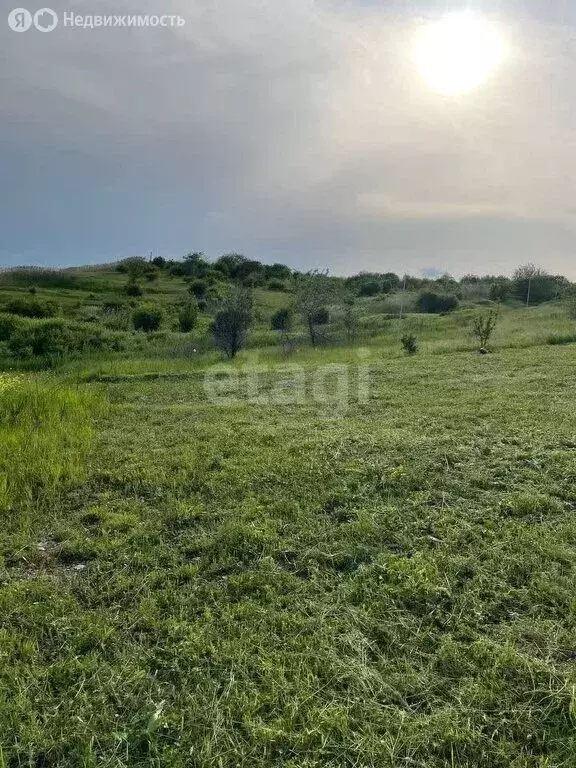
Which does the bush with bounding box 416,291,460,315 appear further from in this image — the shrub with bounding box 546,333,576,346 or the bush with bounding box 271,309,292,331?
the shrub with bounding box 546,333,576,346

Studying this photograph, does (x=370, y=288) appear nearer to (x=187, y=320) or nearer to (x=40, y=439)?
(x=187, y=320)

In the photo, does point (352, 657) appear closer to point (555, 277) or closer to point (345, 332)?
point (345, 332)

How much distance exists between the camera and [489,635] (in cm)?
230

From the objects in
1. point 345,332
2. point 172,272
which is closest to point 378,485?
point 345,332

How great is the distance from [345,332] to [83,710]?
19208 mm

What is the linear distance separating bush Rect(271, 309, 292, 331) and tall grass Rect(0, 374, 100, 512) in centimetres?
1463

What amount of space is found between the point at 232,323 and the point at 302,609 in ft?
43.8

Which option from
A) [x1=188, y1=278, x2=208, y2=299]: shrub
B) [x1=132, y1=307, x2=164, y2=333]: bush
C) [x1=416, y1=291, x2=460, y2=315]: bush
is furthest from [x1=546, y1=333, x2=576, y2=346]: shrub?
[x1=188, y1=278, x2=208, y2=299]: shrub

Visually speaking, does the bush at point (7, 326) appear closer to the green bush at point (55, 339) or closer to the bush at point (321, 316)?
the green bush at point (55, 339)

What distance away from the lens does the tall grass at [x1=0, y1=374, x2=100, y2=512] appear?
14.2 ft

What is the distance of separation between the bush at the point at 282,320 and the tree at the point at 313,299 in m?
1.50

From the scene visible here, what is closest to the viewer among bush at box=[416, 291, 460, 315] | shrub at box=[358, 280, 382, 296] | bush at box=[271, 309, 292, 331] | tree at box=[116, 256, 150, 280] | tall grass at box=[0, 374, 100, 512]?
tall grass at box=[0, 374, 100, 512]

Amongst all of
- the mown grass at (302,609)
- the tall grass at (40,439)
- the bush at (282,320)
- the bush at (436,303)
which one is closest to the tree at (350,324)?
the bush at (282,320)

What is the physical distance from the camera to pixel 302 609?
2539 mm
